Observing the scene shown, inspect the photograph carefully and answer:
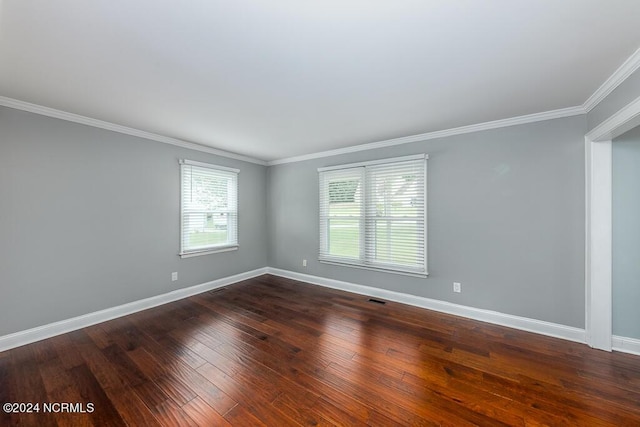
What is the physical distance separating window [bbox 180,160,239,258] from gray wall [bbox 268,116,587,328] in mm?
2827

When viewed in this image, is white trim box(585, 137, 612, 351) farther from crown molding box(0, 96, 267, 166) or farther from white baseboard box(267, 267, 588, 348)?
crown molding box(0, 96, 267, 166)

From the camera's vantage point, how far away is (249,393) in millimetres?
1829

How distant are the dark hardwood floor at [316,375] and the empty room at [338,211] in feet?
0.07

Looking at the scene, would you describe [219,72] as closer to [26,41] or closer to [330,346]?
[26,41]

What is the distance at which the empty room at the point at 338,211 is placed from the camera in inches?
61.6

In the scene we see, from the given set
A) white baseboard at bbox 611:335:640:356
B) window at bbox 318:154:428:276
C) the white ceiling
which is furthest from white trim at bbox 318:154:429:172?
white baseboard at bbox 611:335:640:356

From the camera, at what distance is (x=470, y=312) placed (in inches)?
122

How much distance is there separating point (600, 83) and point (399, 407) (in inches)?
125

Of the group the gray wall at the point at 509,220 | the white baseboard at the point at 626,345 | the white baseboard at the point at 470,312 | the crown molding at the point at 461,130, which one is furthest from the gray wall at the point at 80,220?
the white baseboard at the point at 626,345

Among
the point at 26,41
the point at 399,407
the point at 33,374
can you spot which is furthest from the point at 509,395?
the point at 26,41

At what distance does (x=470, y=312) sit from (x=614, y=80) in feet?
8.81

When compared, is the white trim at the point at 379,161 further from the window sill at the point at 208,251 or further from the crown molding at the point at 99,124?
the window sill at the point at 208,251

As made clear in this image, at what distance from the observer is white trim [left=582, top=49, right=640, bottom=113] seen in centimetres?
175

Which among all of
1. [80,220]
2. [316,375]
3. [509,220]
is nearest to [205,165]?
[80,220]
